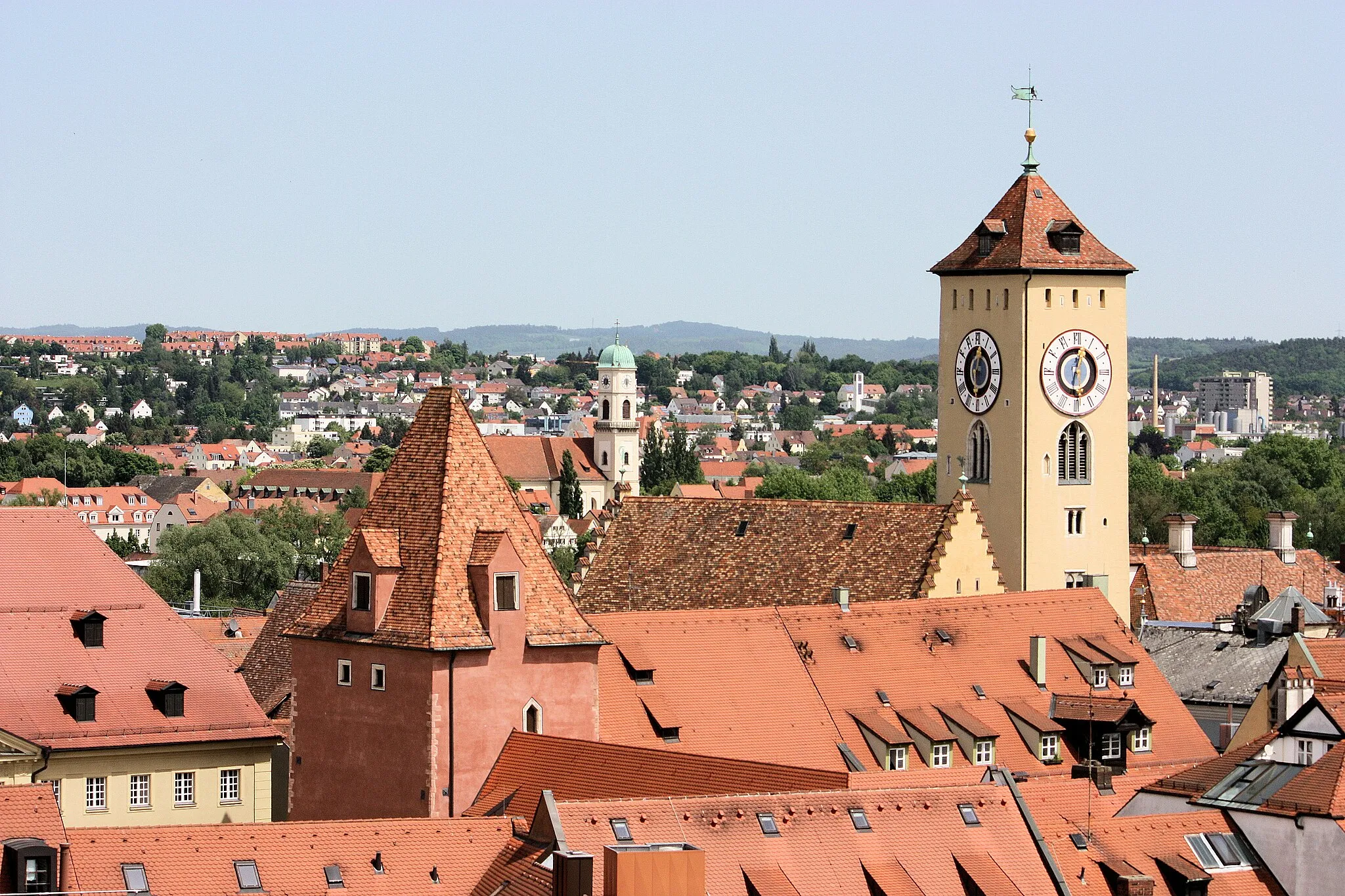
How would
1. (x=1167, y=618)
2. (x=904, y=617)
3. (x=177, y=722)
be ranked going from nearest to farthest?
(x=177, y=722)
(x=904, y=617)
(x=1167, y=618)

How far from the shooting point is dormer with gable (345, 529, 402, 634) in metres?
51.1

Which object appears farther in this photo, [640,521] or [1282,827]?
[640,521]

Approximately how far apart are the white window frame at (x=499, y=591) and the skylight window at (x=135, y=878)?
1179cm

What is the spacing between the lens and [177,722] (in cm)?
5688

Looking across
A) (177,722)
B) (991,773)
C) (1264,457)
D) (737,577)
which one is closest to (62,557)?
(177,722)

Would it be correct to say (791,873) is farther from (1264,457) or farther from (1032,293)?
(1264,457)

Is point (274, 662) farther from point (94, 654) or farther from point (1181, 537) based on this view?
point (1181, 537)

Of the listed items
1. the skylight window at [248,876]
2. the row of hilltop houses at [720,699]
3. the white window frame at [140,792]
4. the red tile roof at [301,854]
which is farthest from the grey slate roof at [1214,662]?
the skylight window at [248,876]

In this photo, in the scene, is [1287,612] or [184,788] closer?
[184,788]

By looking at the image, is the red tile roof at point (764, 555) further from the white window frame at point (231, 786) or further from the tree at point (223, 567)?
the tree at point (223, 567)

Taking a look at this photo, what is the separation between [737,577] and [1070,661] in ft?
28.9

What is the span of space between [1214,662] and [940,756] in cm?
2190

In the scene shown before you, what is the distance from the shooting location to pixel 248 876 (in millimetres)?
41156

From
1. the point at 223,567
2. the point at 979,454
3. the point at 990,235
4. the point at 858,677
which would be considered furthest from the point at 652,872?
the point at 223,567
